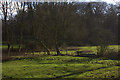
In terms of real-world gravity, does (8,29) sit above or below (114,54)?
above

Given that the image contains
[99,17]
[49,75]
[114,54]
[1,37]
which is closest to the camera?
[49,75]

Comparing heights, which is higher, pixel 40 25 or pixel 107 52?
pixel 40 25

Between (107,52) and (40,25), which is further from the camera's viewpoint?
(40,25)

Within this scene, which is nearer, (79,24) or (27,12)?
(79,24)

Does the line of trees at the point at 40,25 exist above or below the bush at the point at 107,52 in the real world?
above

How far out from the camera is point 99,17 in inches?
310

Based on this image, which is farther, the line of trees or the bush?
the line of trees

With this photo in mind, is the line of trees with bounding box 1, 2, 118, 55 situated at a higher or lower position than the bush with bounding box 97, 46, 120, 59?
higher

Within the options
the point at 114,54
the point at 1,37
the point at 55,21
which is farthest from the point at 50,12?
the point at 114,54

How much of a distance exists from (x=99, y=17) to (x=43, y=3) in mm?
7076

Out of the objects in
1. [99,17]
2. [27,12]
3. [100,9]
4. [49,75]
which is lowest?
[49,75]

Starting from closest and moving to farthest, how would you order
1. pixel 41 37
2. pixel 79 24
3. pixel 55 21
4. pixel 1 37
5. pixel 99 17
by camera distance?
pixel 99 17 < pixel 79 24 < pixel 1 37 < pixel 55 21 < pixel 41 37

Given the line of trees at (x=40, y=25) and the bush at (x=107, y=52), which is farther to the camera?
the line of trees at (x=40, y=25)

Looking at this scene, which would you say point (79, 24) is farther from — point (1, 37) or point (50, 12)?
point (1, 37)
